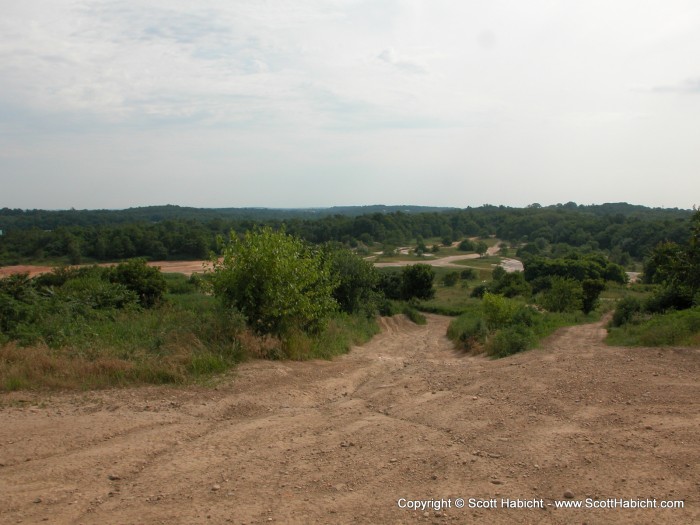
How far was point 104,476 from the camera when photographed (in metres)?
5.07

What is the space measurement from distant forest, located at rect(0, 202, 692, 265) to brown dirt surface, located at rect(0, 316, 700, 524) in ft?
75.4

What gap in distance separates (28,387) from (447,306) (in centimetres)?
3415

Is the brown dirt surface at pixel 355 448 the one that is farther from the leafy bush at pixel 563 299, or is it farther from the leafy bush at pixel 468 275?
the leafy bush at pixel 468 275

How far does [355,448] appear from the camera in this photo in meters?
5.76

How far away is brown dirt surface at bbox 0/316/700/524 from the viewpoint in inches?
175

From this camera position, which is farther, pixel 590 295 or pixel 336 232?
pixel 336 232

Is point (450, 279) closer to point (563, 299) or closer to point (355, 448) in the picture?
point (563, 299)

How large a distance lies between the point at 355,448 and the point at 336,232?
101 m

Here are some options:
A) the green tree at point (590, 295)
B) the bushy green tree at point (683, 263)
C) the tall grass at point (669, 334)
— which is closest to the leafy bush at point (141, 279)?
the tall grass at point (669, 334)

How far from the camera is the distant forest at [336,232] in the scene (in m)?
65.2

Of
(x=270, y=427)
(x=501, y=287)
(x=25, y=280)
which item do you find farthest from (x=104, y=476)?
(x=501, y=287)

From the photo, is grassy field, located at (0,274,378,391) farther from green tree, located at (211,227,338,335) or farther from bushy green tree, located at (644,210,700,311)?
bushy green tree, located at (644,210,700,311)

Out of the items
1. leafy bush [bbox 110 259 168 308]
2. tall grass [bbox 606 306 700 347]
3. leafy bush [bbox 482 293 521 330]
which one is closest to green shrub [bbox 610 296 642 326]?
leafy bush [bbox 482 293 521 330]

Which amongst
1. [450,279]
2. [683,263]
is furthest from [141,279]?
[450,279]
